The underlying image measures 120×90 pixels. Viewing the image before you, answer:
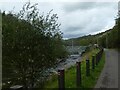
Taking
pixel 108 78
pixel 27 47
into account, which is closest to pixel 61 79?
pixel 27 47

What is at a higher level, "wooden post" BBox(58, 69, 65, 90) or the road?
"wooden post" BBox(58, 69, 65, 90)

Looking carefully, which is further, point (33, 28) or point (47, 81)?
point (47, 81)

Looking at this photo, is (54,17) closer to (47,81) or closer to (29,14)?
(29,14)

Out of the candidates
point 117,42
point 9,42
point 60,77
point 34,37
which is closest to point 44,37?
point 34,37

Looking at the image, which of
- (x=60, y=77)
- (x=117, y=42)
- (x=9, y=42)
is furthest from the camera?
(x=117, y=42)

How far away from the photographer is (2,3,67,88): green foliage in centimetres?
1251

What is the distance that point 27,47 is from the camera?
12742 millimetres

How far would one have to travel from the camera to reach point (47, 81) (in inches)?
554

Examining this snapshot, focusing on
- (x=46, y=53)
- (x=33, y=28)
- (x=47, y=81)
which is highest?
(x=33, y=28)

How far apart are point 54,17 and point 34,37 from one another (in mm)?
1605

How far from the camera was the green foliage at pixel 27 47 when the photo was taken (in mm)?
12509

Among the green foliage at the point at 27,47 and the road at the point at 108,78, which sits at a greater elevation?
the green foliage at the point at 27,47

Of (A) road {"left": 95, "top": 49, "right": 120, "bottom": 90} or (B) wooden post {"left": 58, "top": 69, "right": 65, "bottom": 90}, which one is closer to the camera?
(B) wooden post {"left": 58, "top": 69, "right": 65, "bottom": 90}

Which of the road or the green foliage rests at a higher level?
the green foliage
